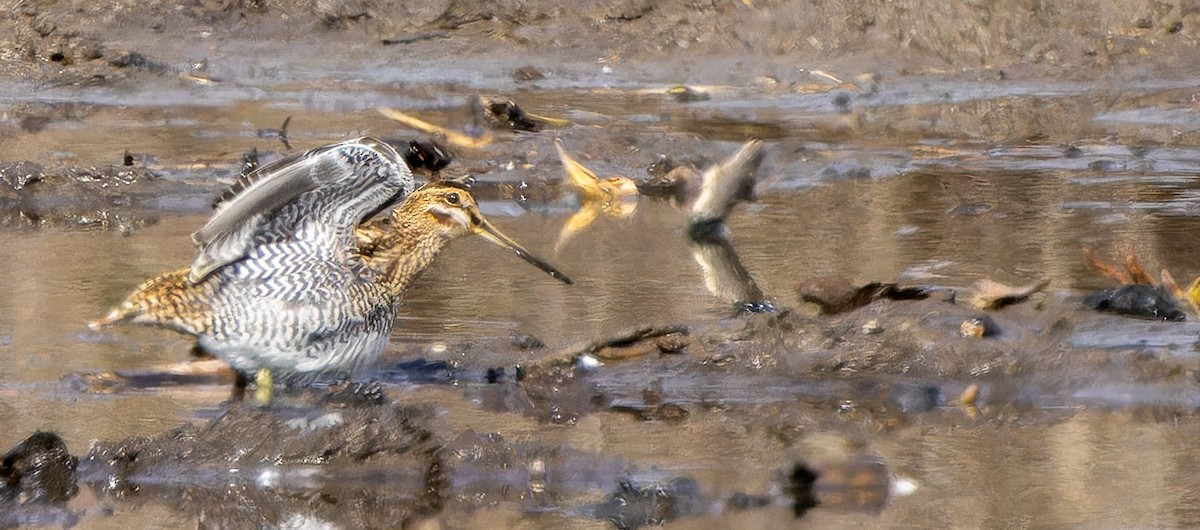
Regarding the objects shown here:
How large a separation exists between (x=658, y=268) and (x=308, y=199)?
2342 millimetres

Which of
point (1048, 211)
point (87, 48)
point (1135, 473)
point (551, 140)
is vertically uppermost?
point (1135, 473)

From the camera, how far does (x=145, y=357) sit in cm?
632

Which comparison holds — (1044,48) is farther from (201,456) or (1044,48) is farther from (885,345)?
(201,456)

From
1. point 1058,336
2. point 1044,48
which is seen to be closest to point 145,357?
point 1058,336

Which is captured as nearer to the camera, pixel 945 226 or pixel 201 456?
pixel 201 456

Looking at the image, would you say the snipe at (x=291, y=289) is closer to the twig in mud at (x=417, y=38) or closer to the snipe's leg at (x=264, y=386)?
the snipe's leg at (x=264, y=386)

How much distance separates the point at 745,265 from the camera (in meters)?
7.47

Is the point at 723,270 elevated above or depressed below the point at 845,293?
below

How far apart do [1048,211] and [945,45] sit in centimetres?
298

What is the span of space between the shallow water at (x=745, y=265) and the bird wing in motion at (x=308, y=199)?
64cm

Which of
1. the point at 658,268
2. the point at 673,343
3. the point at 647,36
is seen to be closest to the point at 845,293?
the point at 673,343

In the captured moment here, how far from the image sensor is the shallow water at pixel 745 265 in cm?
525

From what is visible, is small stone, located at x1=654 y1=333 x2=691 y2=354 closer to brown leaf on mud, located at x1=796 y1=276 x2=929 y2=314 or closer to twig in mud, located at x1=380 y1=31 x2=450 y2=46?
→ brown leaf on mud, located at x1=796 y1=276 x2=929 y2=314

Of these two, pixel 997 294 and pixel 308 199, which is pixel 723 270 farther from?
pixel 308 199
